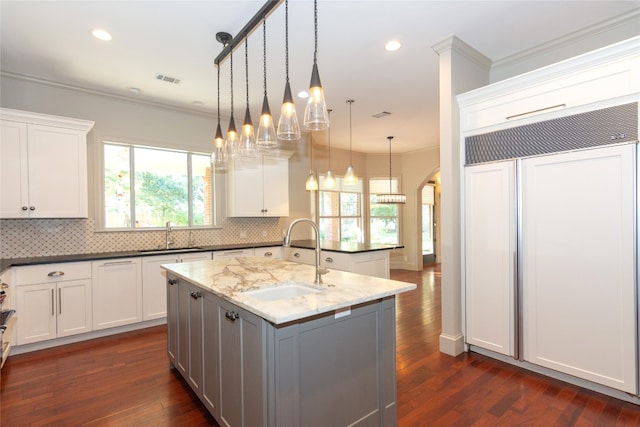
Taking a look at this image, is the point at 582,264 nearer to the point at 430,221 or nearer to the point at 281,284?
the point at 281,284

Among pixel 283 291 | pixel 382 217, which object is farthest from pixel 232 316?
pixel 382 217

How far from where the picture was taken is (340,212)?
302 inches

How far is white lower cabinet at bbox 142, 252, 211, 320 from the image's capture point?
12.7 feet

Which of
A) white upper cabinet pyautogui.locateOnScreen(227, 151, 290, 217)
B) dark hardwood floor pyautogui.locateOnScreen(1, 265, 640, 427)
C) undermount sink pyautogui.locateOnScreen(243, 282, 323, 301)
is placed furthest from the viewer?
white upper cabinet pyautogui.locateOnScreen(227, 151, 290, 217)

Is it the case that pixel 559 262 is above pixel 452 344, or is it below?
above

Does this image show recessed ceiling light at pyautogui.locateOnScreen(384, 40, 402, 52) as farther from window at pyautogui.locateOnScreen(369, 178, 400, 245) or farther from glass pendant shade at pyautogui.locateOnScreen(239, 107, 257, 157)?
window at pyautogui.locateOnScreen(369, 178, 400, 245)

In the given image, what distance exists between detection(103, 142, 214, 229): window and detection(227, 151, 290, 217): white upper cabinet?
0.39m

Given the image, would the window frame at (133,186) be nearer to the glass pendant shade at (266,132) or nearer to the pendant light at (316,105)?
the glass pendant shade at (266,132)

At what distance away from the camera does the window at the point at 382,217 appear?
8.19 m

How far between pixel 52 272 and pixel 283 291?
281 centimetres

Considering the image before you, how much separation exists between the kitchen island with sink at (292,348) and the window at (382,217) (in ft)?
19.6

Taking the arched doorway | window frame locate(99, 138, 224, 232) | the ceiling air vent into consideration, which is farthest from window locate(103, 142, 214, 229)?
the arched doorway

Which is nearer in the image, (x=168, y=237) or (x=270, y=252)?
(x=168, y=237)

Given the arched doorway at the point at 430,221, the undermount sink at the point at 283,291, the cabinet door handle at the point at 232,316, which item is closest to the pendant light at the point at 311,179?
the undermount sink at the point at 283,291
